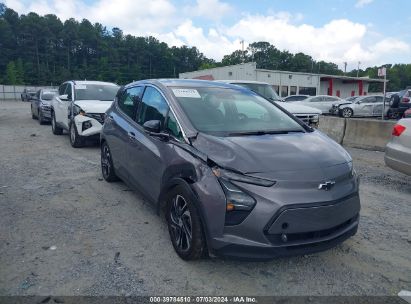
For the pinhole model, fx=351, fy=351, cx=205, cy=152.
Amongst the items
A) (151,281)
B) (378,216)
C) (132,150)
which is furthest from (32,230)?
(378,216)

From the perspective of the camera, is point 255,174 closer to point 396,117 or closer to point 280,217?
point 280,217

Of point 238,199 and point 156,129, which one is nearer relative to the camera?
point 238,199

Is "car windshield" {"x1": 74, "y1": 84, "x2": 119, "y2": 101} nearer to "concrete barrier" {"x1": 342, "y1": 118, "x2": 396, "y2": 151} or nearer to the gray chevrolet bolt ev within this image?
the gray chevrolet bolt ev

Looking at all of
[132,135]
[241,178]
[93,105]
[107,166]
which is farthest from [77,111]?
[241,178]

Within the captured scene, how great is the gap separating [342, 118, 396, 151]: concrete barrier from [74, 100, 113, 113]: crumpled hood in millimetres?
6823

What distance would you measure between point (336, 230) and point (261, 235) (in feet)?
2.47

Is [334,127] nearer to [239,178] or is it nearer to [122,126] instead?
[122,126]

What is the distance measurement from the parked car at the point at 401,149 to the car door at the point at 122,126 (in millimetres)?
4003

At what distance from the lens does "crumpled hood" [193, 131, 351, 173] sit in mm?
2963

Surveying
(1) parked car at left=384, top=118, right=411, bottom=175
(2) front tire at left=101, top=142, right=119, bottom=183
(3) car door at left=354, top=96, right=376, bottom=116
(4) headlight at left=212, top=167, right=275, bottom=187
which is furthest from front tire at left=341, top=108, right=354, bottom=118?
(4) headlight at left=212, top=167, right=275, bottom=187

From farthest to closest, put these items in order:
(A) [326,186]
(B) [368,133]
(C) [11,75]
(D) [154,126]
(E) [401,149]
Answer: (C) [11,75], (B) [368,133], (E) [401,149], (D) [154,126], (A) [326,186]

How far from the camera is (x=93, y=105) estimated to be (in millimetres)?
8836

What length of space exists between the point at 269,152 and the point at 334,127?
27.5ft

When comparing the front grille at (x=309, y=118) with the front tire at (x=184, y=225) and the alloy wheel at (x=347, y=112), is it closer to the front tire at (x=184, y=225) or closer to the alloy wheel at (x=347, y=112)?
the front tire at (x=184, y=225)
